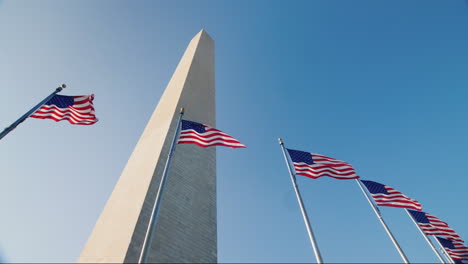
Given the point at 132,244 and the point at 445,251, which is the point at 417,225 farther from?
the point at 132,244

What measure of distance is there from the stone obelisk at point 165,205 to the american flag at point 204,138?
7.90 ft

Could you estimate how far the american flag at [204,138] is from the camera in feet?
29.9

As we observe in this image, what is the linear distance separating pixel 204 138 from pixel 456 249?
14.5 m

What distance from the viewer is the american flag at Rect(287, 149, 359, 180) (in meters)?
9.65

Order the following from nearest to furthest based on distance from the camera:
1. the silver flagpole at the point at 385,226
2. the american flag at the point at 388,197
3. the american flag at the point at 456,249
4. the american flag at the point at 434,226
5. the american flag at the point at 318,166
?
the silver flagpole at the point at 385,226 → the american flag at the point at 318,166 → the american flag at the point at 388,197 → the american flag at the point at 434,226 → the american flag at the point at 456,249

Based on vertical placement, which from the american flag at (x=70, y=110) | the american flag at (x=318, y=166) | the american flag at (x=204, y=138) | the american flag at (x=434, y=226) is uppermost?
the american flag at (x=70, y=110)

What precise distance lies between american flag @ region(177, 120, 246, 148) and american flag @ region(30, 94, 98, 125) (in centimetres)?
341

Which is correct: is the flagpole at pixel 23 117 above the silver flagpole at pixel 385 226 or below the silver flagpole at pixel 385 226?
above

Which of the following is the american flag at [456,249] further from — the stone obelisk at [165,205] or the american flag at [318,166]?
the stone obelisk at [165,205]

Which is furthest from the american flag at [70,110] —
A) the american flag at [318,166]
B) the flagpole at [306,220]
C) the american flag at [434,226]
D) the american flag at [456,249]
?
the american flag at [456,249]

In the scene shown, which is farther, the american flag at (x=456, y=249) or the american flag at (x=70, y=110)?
the american flag at (x=456, y=249)

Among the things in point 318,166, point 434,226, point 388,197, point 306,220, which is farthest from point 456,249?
point 306,220

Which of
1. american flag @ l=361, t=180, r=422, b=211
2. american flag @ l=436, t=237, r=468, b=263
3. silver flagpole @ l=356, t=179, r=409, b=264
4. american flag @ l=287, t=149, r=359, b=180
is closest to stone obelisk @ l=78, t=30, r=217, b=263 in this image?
american flag @ l=287, t=149, r=359, b=180

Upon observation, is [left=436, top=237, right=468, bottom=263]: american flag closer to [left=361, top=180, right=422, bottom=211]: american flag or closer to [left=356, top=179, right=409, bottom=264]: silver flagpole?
[left=361, top=180, right=422, bottom=211]: american flag
